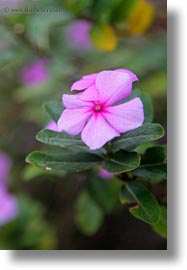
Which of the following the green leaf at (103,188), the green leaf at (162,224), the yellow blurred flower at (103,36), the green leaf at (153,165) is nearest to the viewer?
the green leaf at (153,165)

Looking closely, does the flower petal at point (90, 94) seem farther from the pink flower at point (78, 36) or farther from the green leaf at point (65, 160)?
the pink flower at point (78, 36)

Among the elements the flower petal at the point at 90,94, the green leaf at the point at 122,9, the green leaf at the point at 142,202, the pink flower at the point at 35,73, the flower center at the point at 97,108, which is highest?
the green leaf at the point at 122,9

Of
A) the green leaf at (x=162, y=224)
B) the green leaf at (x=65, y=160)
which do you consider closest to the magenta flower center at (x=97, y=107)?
the green leaf at (x=65, y=160)

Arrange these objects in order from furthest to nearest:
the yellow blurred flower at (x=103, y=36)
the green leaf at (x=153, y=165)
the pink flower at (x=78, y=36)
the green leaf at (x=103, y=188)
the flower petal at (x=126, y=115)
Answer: the pink flower at (x=78, y=36), the yellow blurred flower at (x=103, y=36), the green leaf at (x=103, y=188), the green leaf at (x=153, y=165), the flower petal at (x=126, y=115)

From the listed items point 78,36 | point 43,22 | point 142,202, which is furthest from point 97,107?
point 78,36

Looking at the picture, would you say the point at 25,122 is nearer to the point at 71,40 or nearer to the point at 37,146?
the point at 37,146

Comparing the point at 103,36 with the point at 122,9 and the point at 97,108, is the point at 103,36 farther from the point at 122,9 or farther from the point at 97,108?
the point at 97,108

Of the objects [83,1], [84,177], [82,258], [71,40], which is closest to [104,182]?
[84,177]
